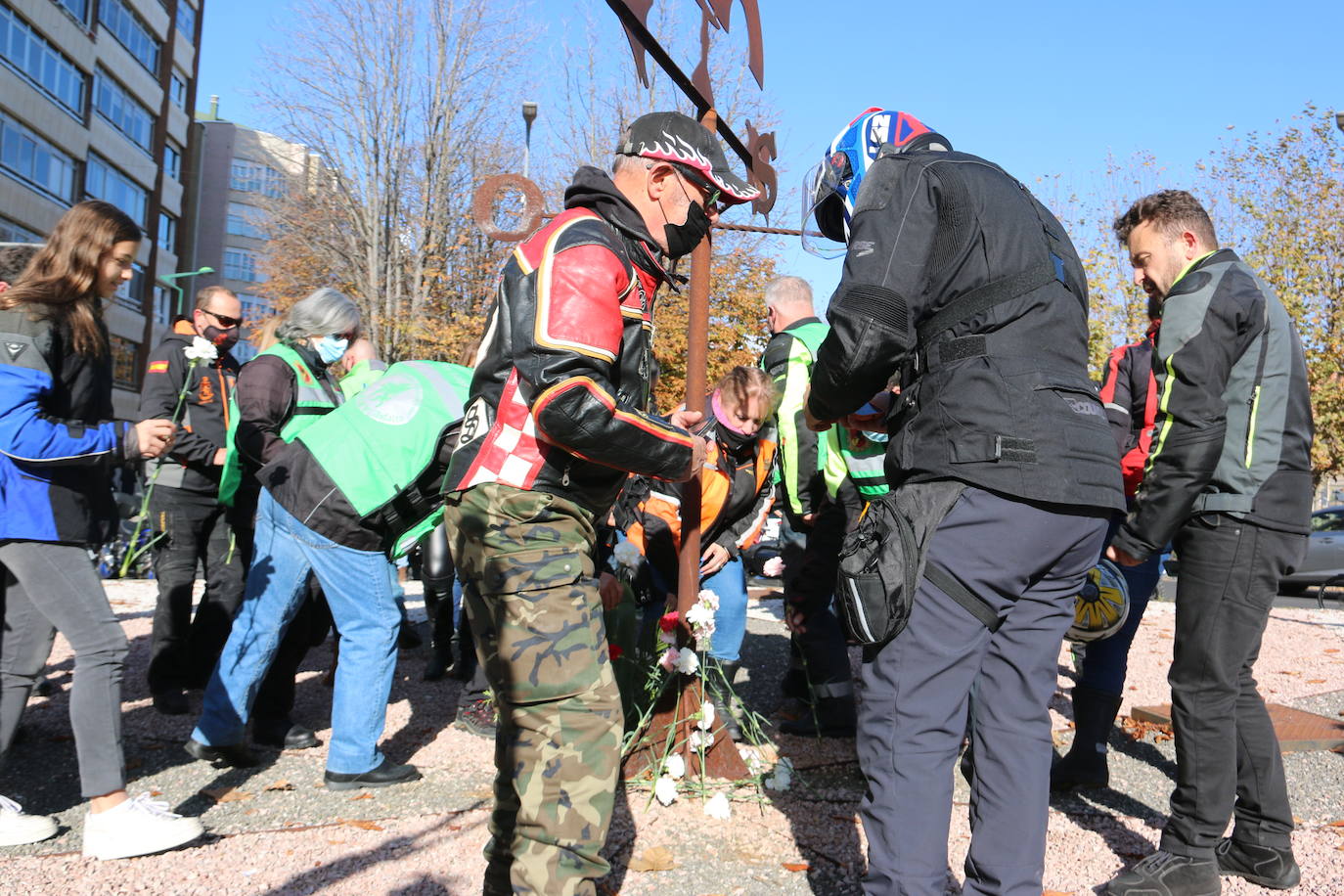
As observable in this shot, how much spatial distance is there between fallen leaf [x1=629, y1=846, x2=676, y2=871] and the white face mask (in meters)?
2.88

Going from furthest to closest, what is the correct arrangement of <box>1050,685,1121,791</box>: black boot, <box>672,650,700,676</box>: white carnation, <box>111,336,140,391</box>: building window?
1. <box>111,336,140,391</box>: building window
2. <box>1050,685,1121,791</box>: black boot
3. <box>672,650,700,676</box>: white carnation

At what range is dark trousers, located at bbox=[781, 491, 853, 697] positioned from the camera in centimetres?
486

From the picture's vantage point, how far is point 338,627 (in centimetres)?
405

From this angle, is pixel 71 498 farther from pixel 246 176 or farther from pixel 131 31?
pixel 246 176

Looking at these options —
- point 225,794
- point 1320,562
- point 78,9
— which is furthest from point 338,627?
point 78,9

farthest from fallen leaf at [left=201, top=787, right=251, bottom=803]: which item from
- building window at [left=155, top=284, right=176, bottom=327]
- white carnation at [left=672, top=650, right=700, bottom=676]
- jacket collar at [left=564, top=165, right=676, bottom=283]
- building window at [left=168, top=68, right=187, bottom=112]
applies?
building window at [left=168, top=68, right=187, bottom=112]

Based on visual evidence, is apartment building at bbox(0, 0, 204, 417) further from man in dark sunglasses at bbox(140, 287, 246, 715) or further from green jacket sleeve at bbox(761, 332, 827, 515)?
green jacket sleeve at bbox(761, 332, 827, 515)

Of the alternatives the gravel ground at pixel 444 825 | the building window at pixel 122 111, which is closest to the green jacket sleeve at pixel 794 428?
the gravel ground at pixel 444 825

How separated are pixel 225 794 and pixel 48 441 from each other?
151 cm

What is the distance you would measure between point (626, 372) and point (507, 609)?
0.64 meters

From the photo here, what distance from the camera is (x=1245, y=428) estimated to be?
10.3 ft

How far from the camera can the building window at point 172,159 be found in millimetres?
44156

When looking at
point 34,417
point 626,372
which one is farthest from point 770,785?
point 34,417

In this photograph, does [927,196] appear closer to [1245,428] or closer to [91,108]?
[1245,428]
